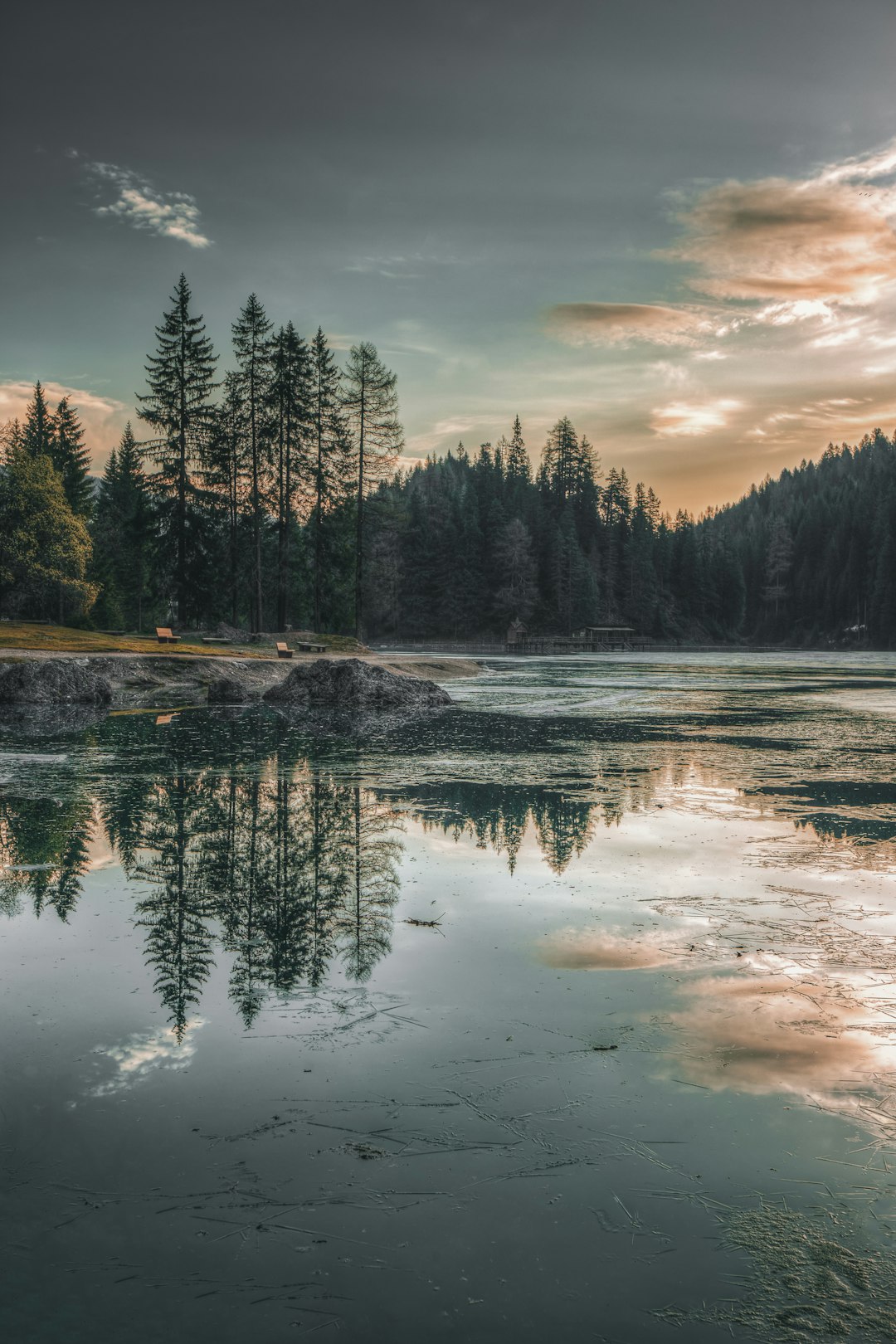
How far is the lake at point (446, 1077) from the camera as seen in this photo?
251 cm

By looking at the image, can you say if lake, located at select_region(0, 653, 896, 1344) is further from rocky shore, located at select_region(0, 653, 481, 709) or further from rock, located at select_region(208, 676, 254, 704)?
rock, located at select_region(208, 676, 254, 704)

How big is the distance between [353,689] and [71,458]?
6950 centimetres

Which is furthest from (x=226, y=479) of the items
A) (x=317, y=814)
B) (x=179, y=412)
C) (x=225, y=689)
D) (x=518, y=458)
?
(x=518, y=458)

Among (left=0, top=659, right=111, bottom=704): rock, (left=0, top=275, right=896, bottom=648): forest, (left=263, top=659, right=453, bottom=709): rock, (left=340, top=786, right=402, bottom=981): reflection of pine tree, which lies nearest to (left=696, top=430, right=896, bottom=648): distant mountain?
(left=0, top=275, right=896, bottom=648): forest

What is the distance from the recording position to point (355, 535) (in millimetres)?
69062

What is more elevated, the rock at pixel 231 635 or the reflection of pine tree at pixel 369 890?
the rock at pixel 231 635

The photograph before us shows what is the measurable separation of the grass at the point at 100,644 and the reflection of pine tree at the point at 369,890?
73.2 ft

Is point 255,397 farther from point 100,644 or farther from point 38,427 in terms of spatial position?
point 38,427

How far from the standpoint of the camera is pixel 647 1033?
406cm

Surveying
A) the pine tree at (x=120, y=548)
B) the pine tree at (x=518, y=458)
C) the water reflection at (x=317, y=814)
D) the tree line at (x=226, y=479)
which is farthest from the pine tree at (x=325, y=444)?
the pine tree at (x=518, y=458)

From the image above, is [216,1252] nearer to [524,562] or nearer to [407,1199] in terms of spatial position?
[407,1199]

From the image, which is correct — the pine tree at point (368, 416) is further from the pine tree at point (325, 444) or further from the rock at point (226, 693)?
the rock at point (226, 693)

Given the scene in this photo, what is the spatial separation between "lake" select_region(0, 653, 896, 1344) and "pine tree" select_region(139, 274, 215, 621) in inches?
1749

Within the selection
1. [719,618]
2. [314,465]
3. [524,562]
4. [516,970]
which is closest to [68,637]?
[314,465]
